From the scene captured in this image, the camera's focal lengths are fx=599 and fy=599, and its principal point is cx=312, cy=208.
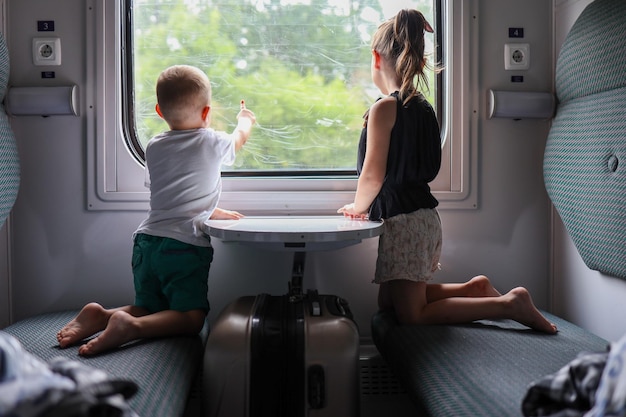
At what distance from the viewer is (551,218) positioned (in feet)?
8.60

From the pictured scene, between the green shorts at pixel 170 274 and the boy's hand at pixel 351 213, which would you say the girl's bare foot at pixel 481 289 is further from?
the green shorts at pixel 170 274

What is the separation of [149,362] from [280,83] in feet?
4.65

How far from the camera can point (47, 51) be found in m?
2.50

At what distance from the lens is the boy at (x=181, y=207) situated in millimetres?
2092

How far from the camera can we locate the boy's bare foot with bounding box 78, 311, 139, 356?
1730mm

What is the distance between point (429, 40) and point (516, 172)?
0.69 metres

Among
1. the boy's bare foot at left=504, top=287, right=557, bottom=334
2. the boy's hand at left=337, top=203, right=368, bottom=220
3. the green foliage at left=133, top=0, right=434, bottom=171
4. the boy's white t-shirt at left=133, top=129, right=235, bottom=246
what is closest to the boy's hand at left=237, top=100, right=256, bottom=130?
the green foliage at left=133, top=0, right=434, bottom=171

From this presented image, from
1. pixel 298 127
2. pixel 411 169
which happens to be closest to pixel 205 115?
pixel 298 127

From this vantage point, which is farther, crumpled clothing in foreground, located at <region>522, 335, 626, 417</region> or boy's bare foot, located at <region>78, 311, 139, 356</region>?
boy's bare foot, located at <region>78, 311, 139, 356</region>

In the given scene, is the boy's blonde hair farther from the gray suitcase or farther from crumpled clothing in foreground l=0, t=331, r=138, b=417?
crumpled clothing in foreground l=0, t=331, r=138, b=417

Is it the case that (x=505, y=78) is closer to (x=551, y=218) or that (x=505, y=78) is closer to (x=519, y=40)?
(x=519, y=40)

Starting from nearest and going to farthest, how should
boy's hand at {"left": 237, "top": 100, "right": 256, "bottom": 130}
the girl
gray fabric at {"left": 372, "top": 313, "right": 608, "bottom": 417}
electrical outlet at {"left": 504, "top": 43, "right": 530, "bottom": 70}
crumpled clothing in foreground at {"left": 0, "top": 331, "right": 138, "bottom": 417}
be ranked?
crumpled clothing in foreground at {"left": 0, "top": 331, "right": 138, "bottom": 417} → gray fabric at {"left": 372, "top": 313, "right": 608, "bottom": 417} → the girl → boy's hand at {"left": 237, "top": 100, "right": 256, "bottom": 130} → electrical outlet at {"left": 504, "top": 43, "right": 530, "bottom": 70}

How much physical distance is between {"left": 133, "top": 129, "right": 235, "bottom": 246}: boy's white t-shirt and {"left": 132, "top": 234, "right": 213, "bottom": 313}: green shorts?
0.15ft

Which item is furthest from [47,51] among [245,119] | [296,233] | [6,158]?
[296,233]
